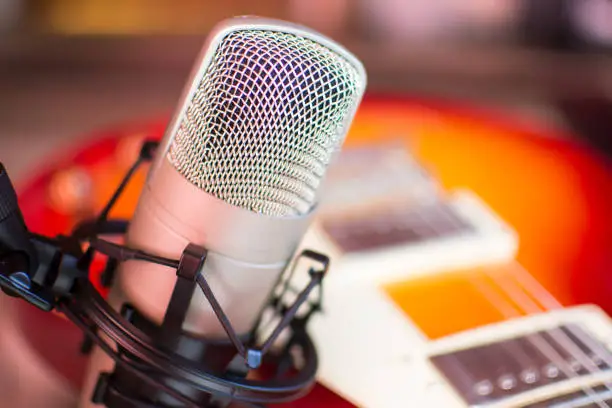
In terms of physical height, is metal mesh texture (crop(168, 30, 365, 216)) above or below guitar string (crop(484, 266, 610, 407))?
above

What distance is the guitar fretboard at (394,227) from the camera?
0.95 meters

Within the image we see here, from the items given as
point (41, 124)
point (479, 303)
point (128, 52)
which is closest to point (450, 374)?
point (479, 303)

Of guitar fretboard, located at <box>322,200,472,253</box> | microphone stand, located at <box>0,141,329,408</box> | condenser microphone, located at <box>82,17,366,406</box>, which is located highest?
condenser microphone, located at <box>82,17,366,406</box>

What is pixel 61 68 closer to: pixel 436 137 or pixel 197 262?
pixel 436 137

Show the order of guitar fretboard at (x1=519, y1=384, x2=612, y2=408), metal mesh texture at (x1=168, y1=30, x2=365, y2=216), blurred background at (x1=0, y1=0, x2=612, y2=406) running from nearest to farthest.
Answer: metal mesh texture at (x1=168, y1=30, x2=365, y2=216), guitar fretboard at (x1=519, y1=384, x2=612, y2=408), blurred background at (x1=0, y1=0, x2=612, y2=406)

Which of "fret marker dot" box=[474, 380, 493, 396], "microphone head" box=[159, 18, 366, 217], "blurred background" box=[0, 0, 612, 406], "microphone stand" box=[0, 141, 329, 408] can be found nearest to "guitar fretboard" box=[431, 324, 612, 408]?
"fret marker dot" box=[474, 380, 493, 396]

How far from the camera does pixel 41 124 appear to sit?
2.21 meters

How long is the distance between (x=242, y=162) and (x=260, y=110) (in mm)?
38

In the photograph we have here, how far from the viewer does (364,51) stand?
2.49 meters

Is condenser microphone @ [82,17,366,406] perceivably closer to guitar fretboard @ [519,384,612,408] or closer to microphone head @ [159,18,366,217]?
microphone head @ [159,18,366,217]

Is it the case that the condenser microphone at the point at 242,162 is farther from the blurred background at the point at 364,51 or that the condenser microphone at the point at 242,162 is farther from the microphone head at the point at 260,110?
the blurred background at the point at 364,51

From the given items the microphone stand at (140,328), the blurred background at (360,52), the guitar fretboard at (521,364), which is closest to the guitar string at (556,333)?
the guitar fretboard at (521,364)

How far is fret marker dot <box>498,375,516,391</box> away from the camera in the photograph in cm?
73

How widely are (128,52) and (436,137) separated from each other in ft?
4.82
